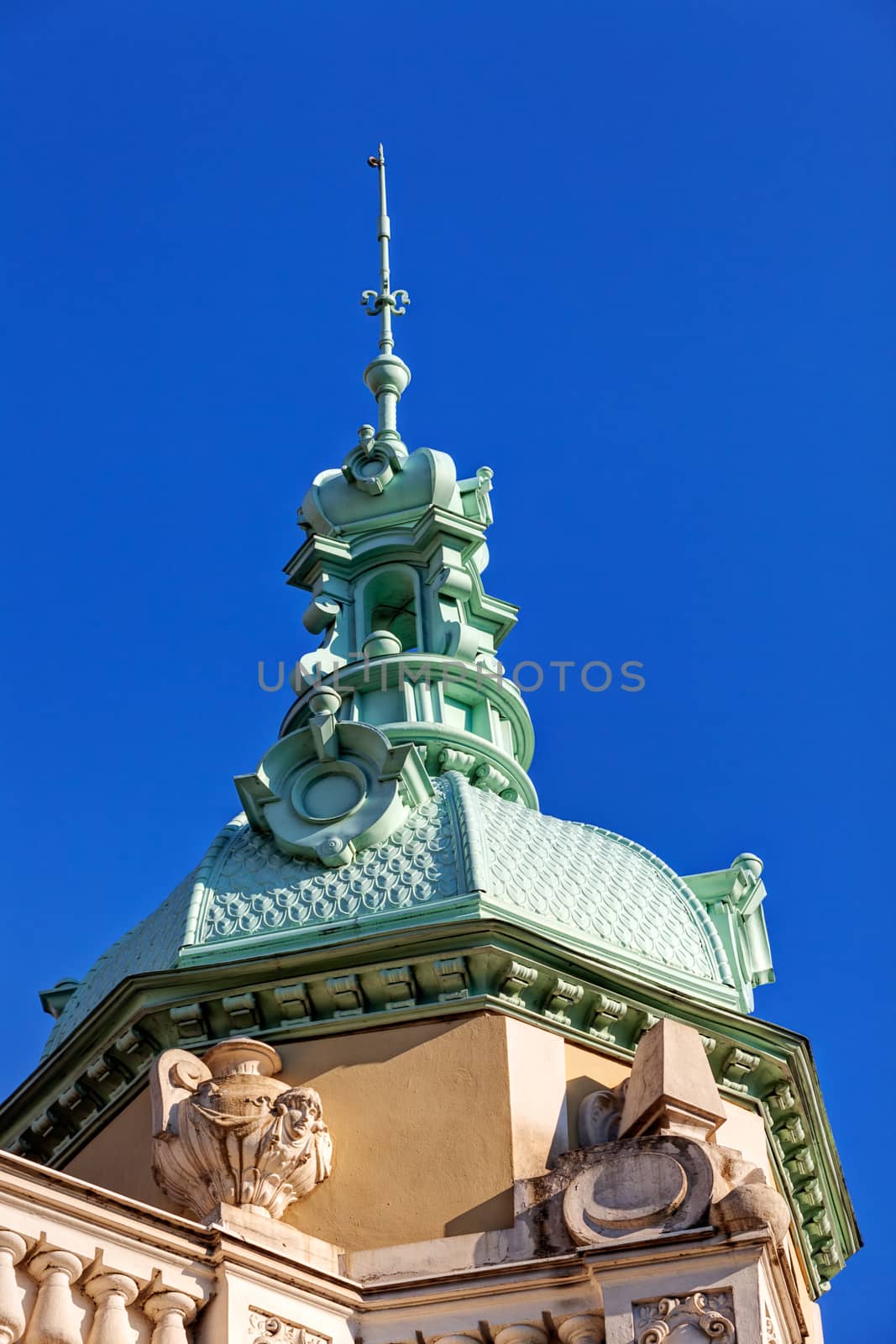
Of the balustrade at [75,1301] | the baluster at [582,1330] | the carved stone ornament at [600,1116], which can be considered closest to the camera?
the balustrade at [75,1301]

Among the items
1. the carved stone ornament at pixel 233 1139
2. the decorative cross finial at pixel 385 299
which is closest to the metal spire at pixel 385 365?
the decorative cross finial at pixel 385 299

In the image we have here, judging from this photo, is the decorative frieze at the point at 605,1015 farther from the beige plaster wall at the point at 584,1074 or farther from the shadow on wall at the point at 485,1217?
the shadow on wall at the point at 485,1217

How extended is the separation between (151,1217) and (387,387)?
13121mm

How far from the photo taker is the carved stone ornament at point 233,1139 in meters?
18.4

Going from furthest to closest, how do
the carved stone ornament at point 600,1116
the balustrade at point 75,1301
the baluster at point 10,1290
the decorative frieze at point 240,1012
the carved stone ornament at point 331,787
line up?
the carved stone ornament at point 331,787 < the decorative frieze at point 240,1012 < the carved stone ornament at point 600,1116 < the balustrade at point 75,1301 < the baluster at point 10,1290

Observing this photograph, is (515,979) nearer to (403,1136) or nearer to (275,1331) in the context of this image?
(403,1136)

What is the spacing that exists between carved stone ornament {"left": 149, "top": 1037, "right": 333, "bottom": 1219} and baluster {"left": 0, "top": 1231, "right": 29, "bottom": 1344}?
2338 mm

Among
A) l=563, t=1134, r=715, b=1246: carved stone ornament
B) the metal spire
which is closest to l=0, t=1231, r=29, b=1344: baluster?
l=563, t=1134, r=715, b=1246: carved stone ornament

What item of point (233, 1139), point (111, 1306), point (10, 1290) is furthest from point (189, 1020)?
point (10, 1290)

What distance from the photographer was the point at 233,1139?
1847cm

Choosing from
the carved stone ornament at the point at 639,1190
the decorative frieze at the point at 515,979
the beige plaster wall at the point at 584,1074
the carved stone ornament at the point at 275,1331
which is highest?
the decorative frieze at the point at 515,979

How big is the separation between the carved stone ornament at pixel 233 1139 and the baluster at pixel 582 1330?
224 cm

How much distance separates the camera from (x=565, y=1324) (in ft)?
56.7

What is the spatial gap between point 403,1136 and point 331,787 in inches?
148
